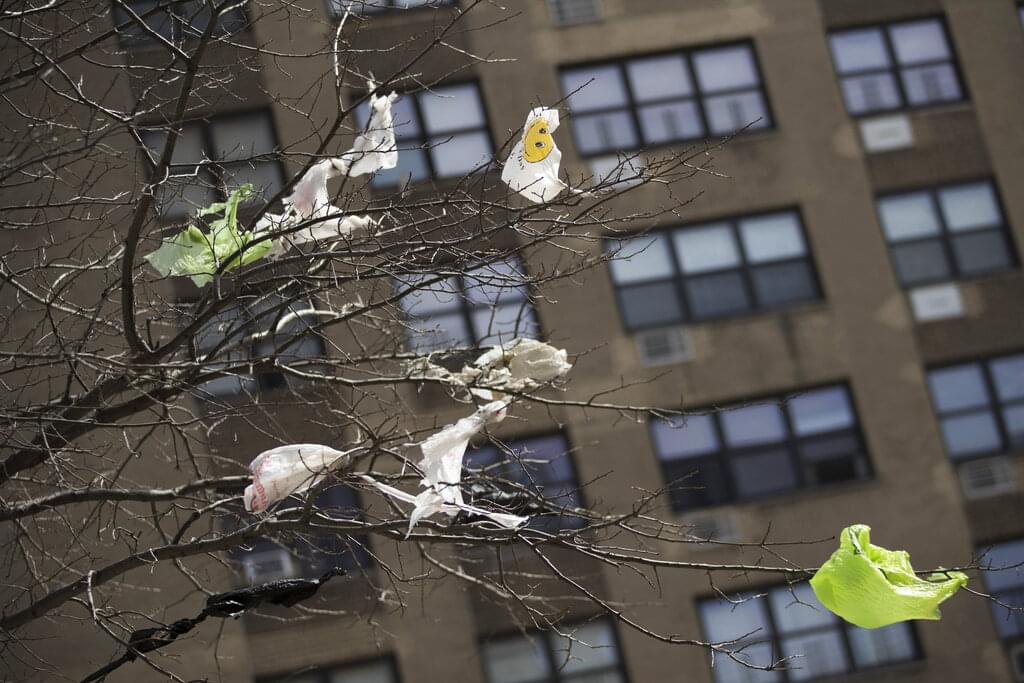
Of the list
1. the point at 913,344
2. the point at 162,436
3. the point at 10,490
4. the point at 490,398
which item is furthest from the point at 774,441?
the point at 490,398

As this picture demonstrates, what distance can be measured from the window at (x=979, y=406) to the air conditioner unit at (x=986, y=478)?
0.16 metres

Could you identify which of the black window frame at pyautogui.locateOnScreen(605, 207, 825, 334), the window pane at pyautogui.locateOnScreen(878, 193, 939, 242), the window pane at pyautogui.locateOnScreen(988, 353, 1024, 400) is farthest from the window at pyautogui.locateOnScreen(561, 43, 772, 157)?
the window pane at pyautogui.locateOnScreen(988, 353, 1024, 400)

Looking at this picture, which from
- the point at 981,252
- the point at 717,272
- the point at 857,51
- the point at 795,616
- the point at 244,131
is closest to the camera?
the point at 244,131

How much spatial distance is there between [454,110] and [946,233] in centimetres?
629

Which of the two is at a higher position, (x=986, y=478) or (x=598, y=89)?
(x=598, y=89)

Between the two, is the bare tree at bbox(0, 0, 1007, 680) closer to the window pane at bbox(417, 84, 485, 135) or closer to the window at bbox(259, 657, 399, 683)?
the window pane at bbox(417, 84, 485, 135)

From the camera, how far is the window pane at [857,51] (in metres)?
18.3

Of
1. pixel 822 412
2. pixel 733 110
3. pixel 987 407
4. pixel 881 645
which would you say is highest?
pixel 733 110

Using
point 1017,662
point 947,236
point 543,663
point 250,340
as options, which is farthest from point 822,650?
point 250,340

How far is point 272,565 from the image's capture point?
15.6m

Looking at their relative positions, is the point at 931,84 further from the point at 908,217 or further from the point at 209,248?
the point at 209,248

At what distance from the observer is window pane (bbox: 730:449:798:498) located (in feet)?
56.1

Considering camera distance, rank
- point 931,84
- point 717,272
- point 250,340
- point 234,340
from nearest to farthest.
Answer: point 250,340, point 234,340, point 717,272, point 931,84

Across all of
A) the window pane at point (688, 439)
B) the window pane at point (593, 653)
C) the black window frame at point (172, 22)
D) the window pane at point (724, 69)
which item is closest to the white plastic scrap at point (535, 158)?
the black window frame at point (172, 22)
